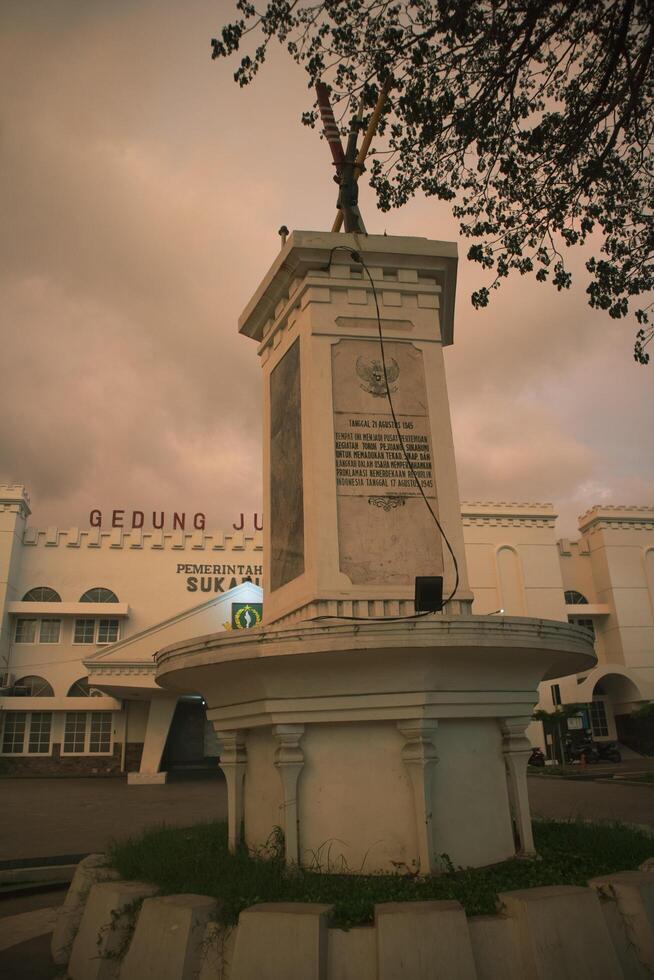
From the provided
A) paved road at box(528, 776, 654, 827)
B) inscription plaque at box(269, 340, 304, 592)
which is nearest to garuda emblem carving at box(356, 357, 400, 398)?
inscription plaque at box(269, 340, 304, 592)

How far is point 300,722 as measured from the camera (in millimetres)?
5652

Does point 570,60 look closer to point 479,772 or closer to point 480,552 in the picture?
point 479,772

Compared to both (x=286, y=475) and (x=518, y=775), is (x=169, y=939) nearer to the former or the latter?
(x=518, y=775)

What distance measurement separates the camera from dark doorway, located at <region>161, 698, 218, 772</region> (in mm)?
32938

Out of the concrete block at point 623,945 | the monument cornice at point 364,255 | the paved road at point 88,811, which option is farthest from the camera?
the paved road at point 88,811

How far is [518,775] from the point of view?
598cm

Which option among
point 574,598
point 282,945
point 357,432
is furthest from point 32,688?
point 282,945

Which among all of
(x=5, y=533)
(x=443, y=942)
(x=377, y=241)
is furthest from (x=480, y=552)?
(x=443, y=942)

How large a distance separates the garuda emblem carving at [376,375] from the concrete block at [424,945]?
454 cm

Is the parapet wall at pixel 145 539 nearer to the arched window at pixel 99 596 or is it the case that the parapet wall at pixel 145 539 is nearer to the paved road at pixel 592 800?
the arched window at pixel 99 596

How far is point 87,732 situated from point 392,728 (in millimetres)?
29963

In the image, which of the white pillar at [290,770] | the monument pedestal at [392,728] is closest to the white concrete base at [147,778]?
the monument pedestal at [392,728]

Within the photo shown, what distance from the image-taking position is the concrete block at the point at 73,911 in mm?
5457

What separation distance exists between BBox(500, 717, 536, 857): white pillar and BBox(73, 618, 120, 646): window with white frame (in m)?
30.6
